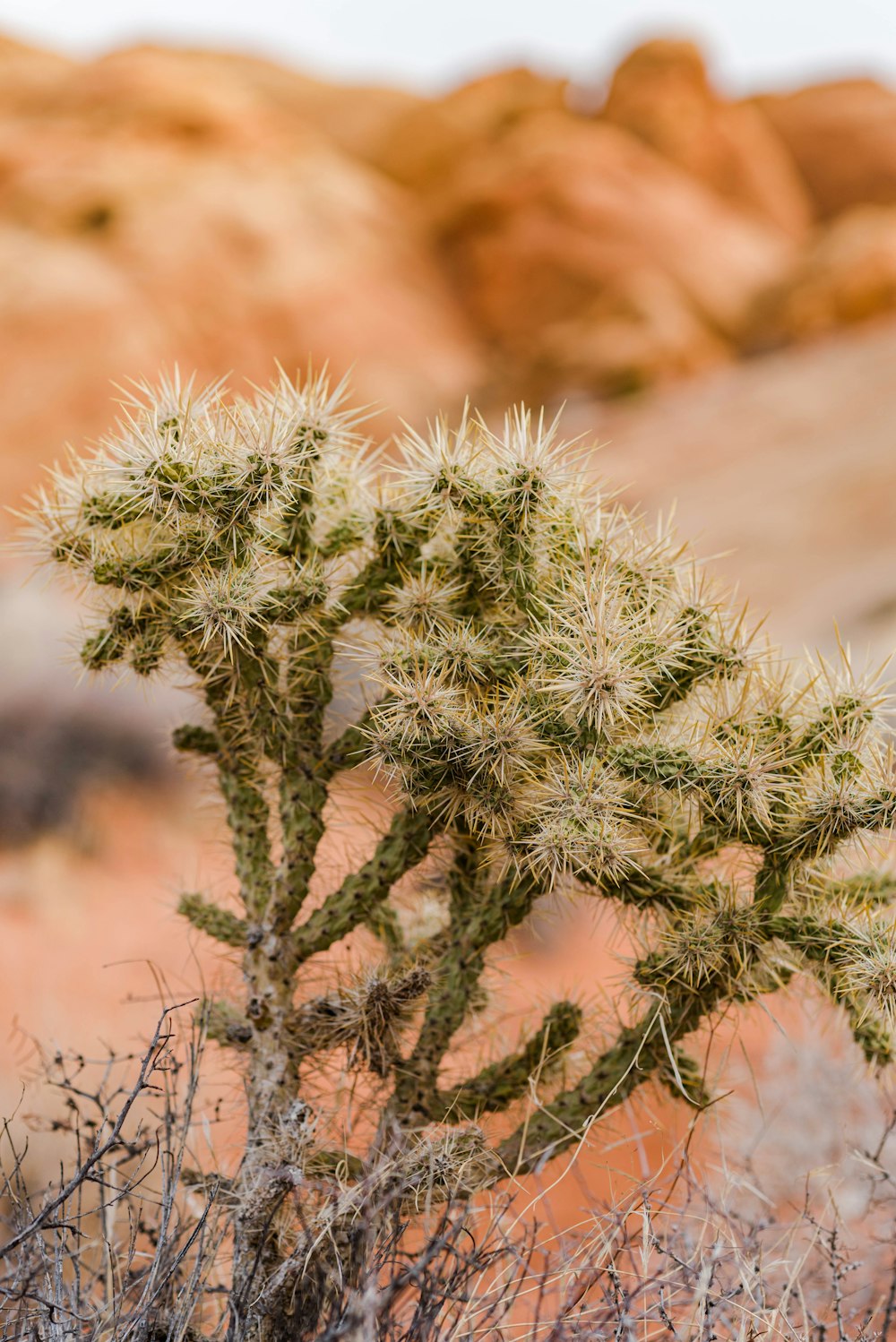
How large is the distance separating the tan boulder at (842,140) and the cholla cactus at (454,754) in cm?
1324

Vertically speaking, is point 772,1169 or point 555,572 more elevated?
point 555,572

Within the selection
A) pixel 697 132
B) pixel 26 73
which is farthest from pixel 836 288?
pixel 26 73

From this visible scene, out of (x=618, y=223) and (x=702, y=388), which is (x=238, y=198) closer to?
(x=618, y=223)

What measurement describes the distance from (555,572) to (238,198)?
11374 millimetres

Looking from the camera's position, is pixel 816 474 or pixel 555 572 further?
pixel 816 474

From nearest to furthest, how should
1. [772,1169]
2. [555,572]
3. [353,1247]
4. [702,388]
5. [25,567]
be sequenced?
[353,1247], [555,572], [772,1169], [25,567], [702,388]

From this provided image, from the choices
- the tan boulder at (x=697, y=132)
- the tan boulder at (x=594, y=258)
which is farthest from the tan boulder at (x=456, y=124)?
the tan boulder at (x=697, y=132)

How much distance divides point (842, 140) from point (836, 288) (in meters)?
3.12

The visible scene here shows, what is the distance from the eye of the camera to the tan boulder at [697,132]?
516 inches

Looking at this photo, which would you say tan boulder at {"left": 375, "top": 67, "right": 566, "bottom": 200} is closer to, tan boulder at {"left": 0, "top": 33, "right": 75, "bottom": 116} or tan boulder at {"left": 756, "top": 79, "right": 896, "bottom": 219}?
tan boulder at {"left": 756, "top": 79, "right": 896, "bottom": 219}

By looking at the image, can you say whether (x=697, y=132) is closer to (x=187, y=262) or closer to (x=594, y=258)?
(x=594, y=258)

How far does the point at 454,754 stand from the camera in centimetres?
154

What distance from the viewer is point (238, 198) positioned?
11594mm

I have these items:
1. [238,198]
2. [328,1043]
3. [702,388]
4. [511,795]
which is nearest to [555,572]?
[511,795]
